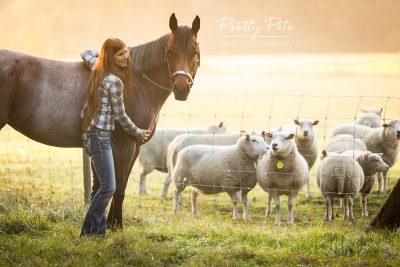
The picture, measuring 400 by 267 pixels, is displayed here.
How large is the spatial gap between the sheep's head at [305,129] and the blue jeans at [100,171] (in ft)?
23.2

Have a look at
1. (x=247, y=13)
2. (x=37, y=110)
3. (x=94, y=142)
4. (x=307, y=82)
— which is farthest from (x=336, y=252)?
(x=247, y=13)

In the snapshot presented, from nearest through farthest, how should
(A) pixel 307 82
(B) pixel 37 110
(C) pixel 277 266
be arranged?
(C) pixel 277 266 → (B) pixel 37 110 → (A) pixel 307 82

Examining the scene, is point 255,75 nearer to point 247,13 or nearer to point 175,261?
point 247,13

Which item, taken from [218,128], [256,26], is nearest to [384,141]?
[218,128]

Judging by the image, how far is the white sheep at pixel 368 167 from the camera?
11.2 metres

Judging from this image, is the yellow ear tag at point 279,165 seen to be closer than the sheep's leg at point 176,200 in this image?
Yes

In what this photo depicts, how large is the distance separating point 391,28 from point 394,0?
14.0 feet

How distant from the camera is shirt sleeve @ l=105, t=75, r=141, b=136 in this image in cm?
582

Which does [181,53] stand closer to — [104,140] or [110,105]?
[110,105]

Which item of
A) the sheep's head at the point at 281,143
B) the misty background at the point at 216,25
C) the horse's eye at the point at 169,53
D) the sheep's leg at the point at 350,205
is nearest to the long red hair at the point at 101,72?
the horse's eye at the point at 169,53

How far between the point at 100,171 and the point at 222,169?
5.44 meters

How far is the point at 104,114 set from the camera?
586 centimetres

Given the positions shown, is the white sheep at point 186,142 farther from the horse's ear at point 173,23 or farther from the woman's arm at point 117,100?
the woman's arm at point 117,100

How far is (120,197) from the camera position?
643cm
